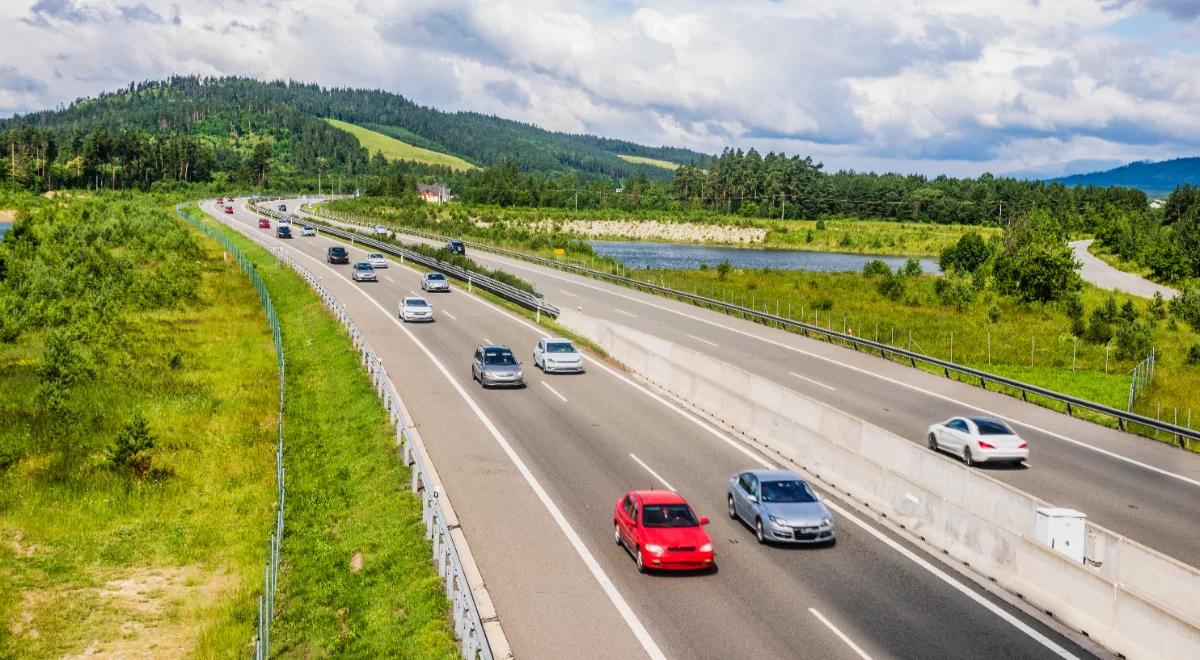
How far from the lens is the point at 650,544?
56.5 feet

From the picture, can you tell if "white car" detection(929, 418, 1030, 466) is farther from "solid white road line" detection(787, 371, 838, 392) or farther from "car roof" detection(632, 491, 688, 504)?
"car roof" detection(632, 491, 688, 504)

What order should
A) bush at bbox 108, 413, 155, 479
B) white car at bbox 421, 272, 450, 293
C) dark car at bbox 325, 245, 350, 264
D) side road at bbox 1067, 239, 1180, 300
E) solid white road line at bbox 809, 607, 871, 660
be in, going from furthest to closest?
side road at bbox 1067, 239, 1180, 300
dark car at bbox 325, 245, 350, 264
white car at bbox 421, 272, 450, 293
bush at bbox 108, 413, 155, 479
solid white road line at bbox 809, 607, 871, 660

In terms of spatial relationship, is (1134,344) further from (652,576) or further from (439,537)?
(439,537)

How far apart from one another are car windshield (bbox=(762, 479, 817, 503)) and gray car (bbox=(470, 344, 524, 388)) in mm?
15613

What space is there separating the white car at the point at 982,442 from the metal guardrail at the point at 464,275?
1096 inches

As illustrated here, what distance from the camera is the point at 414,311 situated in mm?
49688

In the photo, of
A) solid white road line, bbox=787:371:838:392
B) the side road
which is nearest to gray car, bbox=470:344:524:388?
solid white road line, bbox=787:371:838:392

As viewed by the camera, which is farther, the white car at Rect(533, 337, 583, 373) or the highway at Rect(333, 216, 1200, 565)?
the white car at Rect(533, 337, 583, 373)

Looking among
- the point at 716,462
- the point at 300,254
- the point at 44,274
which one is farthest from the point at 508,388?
the point at 300,254

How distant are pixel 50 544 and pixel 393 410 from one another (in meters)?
9.22

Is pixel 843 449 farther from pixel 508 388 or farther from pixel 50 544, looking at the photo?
pixel 50 544

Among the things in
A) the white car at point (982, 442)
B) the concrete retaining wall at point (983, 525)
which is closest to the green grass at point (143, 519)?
the concrete retaining wall at point (983, 525)

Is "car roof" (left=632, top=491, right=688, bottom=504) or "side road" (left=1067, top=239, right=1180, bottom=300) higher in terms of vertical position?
"side road" (left=1067, top=239, right=1180, bottom=300)

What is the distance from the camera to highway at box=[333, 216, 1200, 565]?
22234 mm
